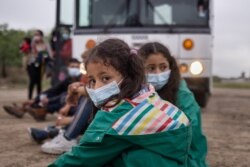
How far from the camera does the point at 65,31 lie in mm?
10242

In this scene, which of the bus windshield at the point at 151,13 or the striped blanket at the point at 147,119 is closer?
the striped blanket at the point at 147,119

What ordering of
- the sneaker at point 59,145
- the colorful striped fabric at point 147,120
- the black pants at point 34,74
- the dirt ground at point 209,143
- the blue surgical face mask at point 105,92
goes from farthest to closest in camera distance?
the black pants at point 34,74 → the sneaker at point 59,145 → the dirt ground at point 209,143 → the blue surgical face mask at point 105,92 → the colorful striped fabric at point 147,120

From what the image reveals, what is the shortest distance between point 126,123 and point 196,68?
6.90 m

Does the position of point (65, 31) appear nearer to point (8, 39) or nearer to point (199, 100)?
point (199, 100)

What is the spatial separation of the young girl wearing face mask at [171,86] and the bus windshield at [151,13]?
5.55 m

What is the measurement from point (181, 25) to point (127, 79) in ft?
22.8

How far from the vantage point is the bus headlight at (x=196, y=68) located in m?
8.97

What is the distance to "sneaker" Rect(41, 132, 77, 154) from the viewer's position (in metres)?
5.23

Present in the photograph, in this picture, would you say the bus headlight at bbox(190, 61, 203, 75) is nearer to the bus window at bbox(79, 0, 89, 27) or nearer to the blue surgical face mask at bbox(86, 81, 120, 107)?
the bus window at bbox(79, 0, 89, 27)

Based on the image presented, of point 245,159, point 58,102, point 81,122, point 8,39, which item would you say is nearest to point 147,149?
point 81,122

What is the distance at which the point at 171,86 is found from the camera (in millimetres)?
3584

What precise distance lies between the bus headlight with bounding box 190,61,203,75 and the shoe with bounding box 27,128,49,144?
3.73m

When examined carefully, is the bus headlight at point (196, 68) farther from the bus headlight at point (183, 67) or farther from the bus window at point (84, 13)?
the bus window at point (84, 13)

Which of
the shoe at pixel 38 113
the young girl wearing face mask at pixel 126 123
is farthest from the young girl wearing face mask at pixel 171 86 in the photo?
the shoe at pixel 38 113
